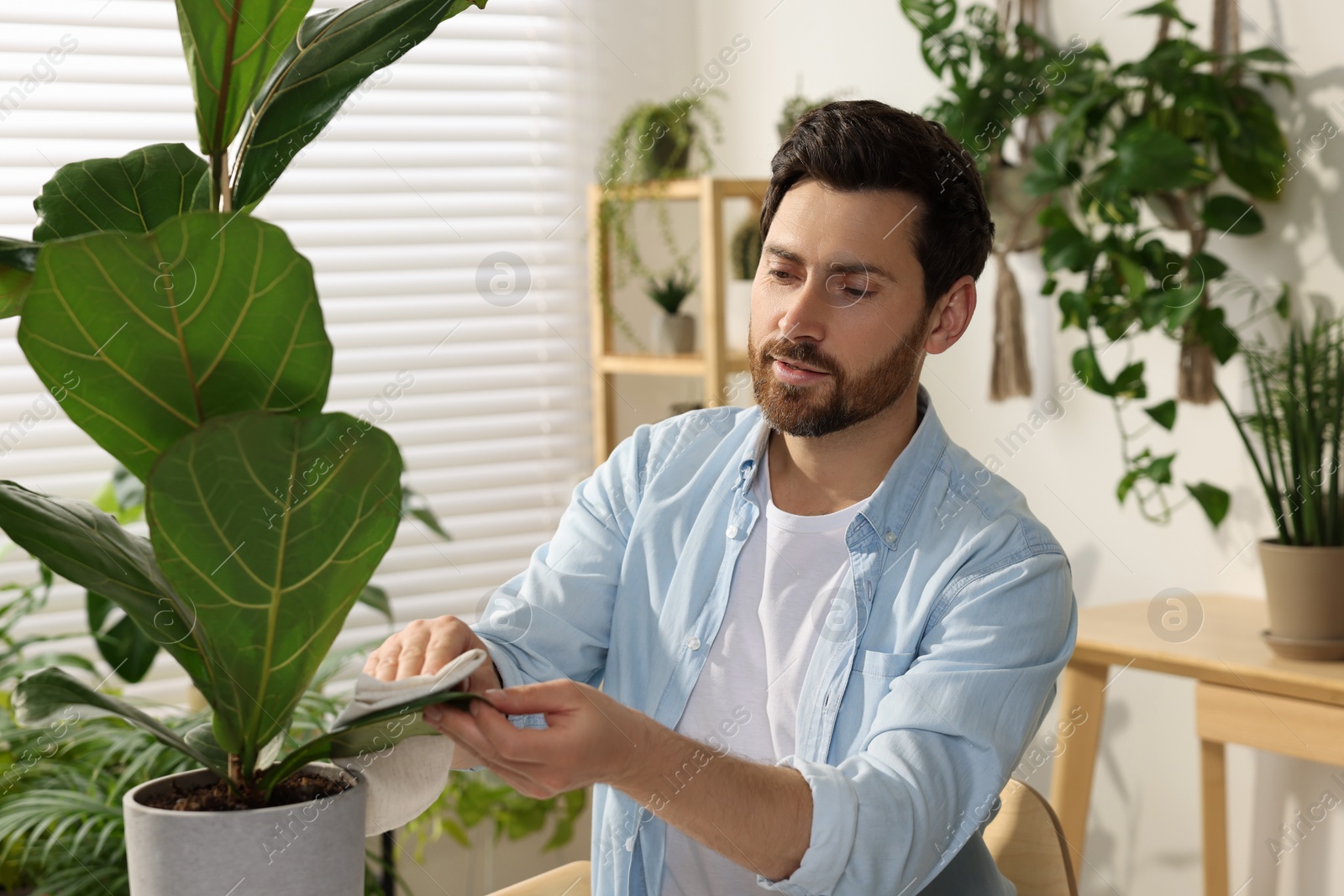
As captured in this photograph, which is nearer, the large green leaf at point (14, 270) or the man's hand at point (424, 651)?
the large green leaf at point (14, 270)

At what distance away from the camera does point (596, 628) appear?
1.39 metres

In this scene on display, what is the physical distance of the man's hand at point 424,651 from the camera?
100 cm

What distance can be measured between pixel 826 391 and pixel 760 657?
0.29 meters

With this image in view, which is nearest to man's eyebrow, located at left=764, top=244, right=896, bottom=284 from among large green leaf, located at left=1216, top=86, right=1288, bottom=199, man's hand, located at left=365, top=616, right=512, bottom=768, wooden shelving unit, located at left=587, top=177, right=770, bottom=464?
man's hand, located at left=365, top=616, right=512, bottom=768

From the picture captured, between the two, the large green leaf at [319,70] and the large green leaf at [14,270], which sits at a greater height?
the large green leaf at [319,70]

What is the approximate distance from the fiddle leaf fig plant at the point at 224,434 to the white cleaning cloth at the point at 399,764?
0.6 inches

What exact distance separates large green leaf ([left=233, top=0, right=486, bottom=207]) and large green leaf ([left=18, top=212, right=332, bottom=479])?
16 cm

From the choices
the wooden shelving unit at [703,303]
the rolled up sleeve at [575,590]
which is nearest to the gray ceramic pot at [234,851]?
the rolled up sleeve at [575,590]

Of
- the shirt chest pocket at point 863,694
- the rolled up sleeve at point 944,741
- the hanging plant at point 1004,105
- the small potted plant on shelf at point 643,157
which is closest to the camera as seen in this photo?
the rolled up sleeve at point 944,741

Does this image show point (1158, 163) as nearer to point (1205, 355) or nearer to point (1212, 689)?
point (1205, 355)

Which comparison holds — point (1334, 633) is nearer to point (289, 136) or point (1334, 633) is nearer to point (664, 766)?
point (664, 766)

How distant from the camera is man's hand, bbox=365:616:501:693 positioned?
1.00 m

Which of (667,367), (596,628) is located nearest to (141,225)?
(596,628)

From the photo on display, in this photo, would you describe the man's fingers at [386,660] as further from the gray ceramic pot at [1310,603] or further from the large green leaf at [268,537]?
the gray ceramic pot at [1310,603]
